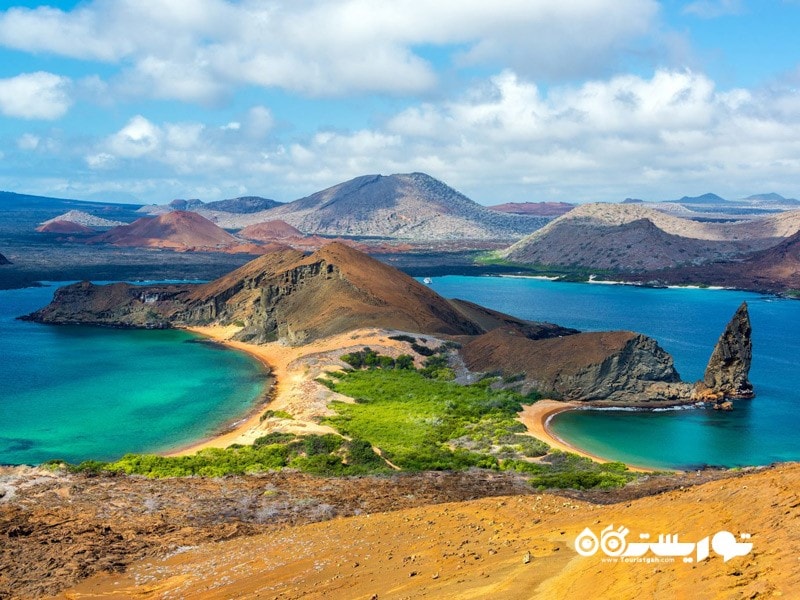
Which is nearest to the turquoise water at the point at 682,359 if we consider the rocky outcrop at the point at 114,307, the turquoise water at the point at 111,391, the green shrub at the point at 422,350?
the green shrub at the point at 422,350

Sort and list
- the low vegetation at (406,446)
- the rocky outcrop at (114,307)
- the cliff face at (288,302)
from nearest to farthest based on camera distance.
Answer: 1. the low vegetation at (406,446)
2. the cliff face at (288,302)
3. the rocky outcrop at (114,307)

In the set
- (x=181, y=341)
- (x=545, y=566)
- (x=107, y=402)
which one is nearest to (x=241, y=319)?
(x=181, y=341)

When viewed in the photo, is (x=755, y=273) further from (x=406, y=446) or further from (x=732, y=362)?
(x=406, y=446)

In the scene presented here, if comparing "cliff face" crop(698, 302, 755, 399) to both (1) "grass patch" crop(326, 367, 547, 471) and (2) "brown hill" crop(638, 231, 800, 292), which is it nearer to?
(1) "grass patch" crop(326, 367, 547, 471)

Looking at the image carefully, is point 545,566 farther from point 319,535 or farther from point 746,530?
point 319,535

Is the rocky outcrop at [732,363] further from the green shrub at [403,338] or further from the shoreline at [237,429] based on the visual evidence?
the shoreline at [237,429]
